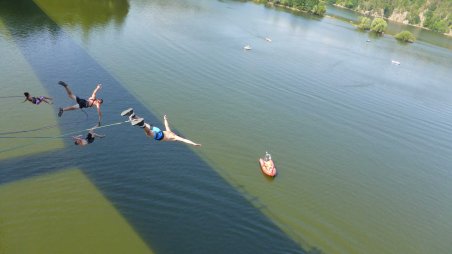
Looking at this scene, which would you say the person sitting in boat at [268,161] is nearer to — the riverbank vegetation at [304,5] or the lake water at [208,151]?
the lake water at [208,151]

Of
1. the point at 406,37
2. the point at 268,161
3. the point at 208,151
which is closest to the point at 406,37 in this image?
the point at 406,37

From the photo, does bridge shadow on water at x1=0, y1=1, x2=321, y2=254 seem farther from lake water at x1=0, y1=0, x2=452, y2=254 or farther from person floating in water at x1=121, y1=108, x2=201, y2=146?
person floating in water at x1=121, y1=108, x2=201, y2=146

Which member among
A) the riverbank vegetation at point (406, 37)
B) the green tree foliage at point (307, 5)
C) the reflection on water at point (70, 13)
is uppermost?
the green tree foliage at point (307, 5)

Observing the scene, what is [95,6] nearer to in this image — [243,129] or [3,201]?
[243,129]

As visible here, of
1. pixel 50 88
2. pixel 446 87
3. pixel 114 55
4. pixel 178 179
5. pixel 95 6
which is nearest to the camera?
pixel 178 179

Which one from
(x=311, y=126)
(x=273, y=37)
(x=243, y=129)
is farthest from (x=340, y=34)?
(x=243, y=129)

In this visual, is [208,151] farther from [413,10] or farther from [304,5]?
[413,10]

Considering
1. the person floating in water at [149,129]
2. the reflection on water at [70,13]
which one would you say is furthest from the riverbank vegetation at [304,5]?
the person floating in water at [149,129]
